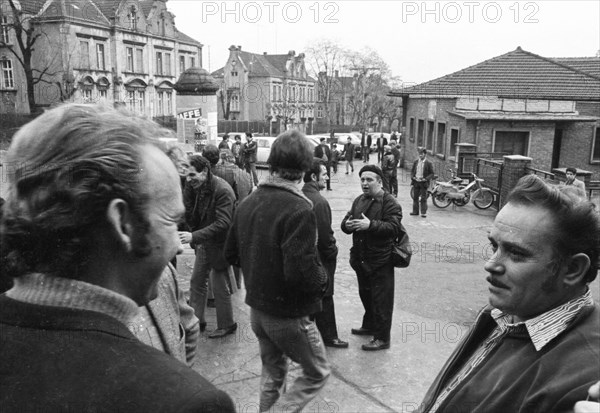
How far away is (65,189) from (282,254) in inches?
94.0

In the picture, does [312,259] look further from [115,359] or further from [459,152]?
[459,152]

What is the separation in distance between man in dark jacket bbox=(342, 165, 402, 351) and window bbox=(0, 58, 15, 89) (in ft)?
126

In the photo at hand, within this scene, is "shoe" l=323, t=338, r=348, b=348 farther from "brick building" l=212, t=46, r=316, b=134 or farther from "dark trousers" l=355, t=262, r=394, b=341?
"brick building" l=212, t=46, r=316, b=134

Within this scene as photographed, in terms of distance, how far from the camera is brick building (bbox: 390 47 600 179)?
59.6 feet

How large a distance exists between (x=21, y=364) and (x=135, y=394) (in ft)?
0.72

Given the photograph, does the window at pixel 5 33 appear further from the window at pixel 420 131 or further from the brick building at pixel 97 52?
the window at pixel 420 131

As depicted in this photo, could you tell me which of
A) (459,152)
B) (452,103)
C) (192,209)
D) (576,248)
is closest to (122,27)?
(452,103)

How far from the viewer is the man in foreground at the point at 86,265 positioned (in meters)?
0.88

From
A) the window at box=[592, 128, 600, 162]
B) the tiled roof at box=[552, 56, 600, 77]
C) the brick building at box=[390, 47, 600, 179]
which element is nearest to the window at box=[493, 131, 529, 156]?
the brick building at box=[390, 47, 600, 179]

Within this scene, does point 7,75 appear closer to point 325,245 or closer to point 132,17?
point 132,17

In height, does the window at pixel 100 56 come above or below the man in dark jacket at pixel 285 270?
above

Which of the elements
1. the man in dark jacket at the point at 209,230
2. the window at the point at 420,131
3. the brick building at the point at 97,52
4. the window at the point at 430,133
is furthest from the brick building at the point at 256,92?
the man in dark jacket at the point at 209,230

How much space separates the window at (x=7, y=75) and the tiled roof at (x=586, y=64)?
34.5 metres

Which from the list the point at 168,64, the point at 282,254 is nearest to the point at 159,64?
the point at 168,64
